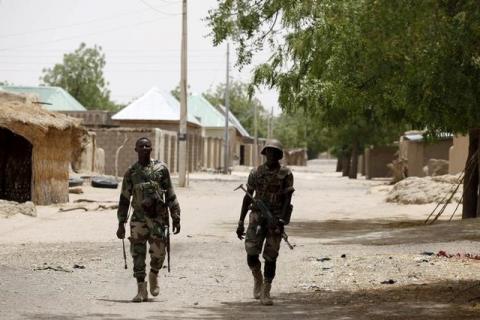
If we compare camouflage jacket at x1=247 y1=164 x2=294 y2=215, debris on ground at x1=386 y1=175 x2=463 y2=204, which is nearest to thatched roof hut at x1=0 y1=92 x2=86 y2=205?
debris on ground at x1=386 y1=175 x2=463 y2=204

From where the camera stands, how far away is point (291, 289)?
1157 centimetres

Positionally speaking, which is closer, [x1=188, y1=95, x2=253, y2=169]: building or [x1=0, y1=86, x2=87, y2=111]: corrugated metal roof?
[x1=0, y1=86, x2=87, y2=111]: corrugated metal roof

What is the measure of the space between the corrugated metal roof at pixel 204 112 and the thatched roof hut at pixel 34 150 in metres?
58.6

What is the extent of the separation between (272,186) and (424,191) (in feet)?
71.4

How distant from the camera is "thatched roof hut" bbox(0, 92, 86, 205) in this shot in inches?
1006

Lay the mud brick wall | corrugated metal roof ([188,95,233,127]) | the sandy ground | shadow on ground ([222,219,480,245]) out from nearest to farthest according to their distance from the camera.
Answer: the sandy ground, shadow on ground ([222,219,480,245]), the mud brick wall, corrugated metal roof ([188,95,233,127])

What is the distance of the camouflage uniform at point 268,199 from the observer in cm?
988

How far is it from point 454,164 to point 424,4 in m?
29.8

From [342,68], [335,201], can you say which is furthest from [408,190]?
[342,68]

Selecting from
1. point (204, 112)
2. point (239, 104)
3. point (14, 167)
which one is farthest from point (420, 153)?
point (239, 104)

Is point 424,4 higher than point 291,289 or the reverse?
higher

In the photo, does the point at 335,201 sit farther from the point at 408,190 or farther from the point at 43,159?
the point at 43,159

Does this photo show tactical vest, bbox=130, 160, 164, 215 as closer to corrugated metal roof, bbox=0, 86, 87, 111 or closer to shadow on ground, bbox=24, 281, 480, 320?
shadow on ground, bbox=24, 281, 480, 320

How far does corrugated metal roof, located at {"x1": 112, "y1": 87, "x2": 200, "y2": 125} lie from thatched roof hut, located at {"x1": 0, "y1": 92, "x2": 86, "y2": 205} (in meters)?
32.7
